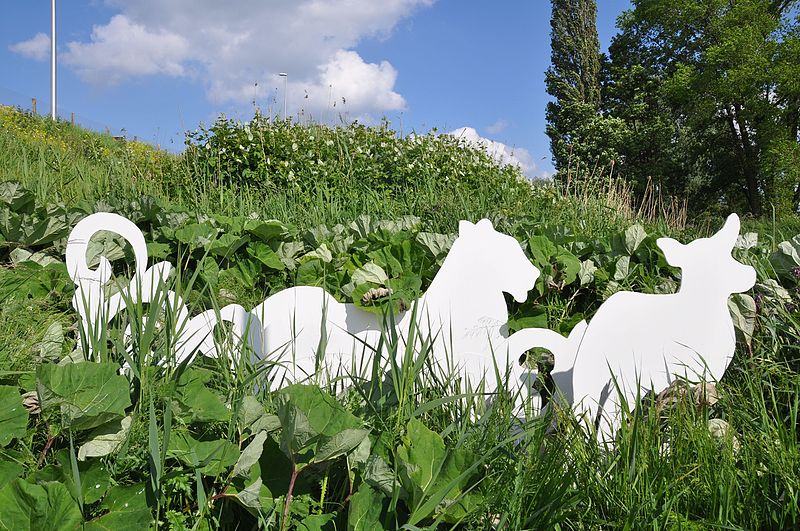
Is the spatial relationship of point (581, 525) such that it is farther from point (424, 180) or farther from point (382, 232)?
point (424, 180)

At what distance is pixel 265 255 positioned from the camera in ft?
9.60

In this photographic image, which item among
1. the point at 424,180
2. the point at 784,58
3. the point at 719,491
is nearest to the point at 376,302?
the point at 719,491

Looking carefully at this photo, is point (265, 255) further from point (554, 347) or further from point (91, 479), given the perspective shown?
point (91, 479)

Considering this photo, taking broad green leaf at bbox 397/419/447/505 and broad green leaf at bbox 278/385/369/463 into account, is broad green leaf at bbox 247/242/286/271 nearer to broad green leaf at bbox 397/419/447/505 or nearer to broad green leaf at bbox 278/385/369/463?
broad green leaf at bbox 278/385/369/463

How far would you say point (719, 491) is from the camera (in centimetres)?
133

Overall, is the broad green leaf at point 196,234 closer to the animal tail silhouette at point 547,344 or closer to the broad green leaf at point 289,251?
the broad green leaf at point 289,251

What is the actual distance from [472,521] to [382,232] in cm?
184

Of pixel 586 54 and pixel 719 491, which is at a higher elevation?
pixel 586 54

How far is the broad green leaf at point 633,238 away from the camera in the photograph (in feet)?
8.93

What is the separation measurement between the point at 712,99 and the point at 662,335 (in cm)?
2347

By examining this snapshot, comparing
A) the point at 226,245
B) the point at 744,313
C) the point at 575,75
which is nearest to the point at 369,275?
the point at 226,245

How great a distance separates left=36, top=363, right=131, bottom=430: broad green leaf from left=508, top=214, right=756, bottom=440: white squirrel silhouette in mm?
1183

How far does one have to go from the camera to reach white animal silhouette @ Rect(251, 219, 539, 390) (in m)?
2.06

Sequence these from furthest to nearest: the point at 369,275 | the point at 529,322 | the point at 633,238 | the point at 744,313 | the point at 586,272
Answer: the point at 633,238, the point at 586,272, the point at 529,322, the point at 369,275, the point at 744,313
